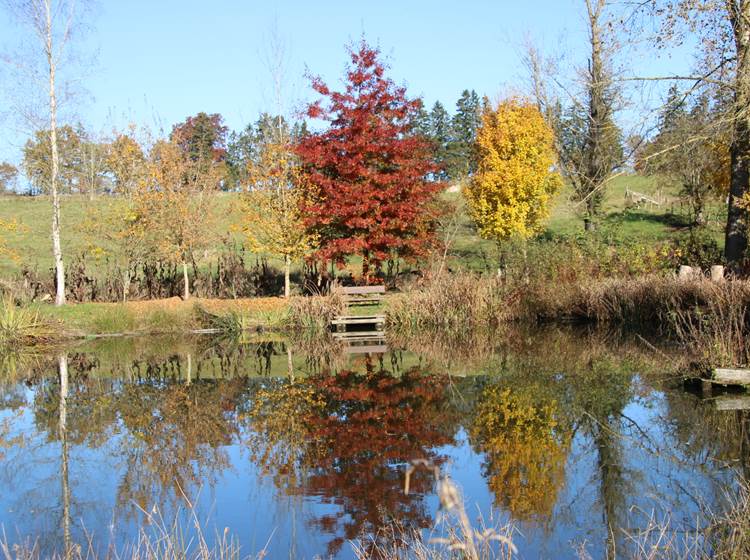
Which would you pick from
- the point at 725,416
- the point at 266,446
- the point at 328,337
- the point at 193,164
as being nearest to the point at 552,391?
the point at 725,416

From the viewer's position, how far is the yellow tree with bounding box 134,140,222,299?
2320 cm

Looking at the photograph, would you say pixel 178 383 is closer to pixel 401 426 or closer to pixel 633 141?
pixel 401 426

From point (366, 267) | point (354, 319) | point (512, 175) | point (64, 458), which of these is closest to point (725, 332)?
point (64, 458)

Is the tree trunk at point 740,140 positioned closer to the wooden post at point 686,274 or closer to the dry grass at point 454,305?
the wooden post at point 686,274

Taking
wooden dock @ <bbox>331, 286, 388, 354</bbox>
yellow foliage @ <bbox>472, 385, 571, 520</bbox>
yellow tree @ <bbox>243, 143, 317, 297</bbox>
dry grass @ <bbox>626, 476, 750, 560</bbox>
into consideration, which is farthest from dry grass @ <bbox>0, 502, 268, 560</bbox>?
yellow tree @ <bbox>243, 143, 317, 297</bbox>

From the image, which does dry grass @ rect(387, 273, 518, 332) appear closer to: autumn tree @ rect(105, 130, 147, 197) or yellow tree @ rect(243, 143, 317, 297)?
yellow tree @ rect(243, 143, 317, 297)

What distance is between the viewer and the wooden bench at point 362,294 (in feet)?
68.3

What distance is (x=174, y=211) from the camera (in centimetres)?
2328

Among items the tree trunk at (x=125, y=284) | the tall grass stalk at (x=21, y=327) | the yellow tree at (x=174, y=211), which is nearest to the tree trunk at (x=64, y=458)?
the tall grass stalk at (x=21, y=327)

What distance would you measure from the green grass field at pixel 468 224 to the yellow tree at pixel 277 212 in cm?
95

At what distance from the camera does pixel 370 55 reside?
916 inches

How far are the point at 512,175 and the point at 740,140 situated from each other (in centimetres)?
1179

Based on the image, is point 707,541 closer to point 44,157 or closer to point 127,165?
point 44,157

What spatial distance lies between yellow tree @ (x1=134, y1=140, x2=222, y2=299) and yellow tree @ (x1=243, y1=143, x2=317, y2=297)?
55.4 inches
